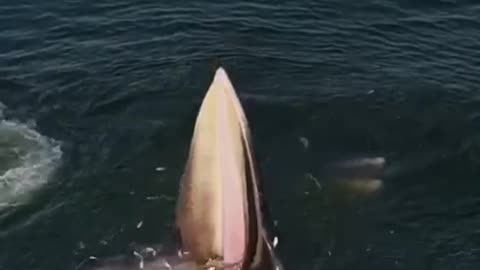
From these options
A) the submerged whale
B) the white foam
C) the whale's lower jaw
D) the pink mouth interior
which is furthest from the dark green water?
the pink mouth interior

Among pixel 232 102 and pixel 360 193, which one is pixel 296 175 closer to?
pixel 360 193

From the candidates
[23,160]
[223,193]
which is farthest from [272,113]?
[223,193]

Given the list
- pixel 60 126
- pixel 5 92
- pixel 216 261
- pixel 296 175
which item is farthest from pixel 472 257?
pixel 5 92

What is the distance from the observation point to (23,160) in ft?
78.1

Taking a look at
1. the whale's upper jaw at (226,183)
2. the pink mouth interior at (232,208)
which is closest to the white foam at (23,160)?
the whale's upper jaw at (226,183)

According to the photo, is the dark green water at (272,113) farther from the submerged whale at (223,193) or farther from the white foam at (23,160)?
the submerged whale at (223,193)

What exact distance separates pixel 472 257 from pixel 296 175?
4.86 meters

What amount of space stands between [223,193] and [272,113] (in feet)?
30.4

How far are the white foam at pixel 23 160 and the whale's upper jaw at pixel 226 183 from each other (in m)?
6.76

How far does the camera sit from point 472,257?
2008 centimetres

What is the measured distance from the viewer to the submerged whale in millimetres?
16125

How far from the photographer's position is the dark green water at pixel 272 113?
2073 centimetres

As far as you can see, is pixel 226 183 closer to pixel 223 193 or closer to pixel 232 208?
pixel 223 193

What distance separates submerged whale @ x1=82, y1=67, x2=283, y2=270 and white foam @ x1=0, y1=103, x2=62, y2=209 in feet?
21.2
